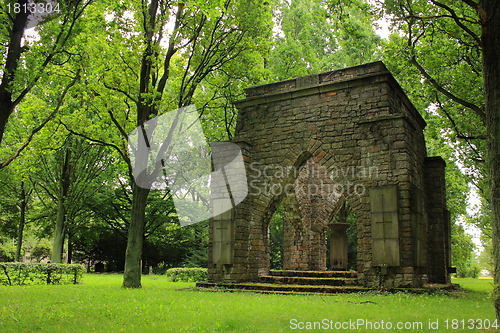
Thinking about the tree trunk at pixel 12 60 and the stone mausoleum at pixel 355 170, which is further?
the stone mausoleum at pixel 355 170

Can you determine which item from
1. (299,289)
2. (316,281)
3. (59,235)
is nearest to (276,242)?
(59,235)

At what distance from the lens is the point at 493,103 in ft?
15.9

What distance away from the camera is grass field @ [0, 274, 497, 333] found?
18.2 feet

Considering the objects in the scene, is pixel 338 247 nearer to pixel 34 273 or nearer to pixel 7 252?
pixel 34 273

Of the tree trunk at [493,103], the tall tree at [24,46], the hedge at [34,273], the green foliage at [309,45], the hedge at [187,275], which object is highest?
the green foliage at [309,45]

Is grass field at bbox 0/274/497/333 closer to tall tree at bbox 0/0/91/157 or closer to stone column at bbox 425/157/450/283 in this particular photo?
tall tree at bbox 0/0/91/157

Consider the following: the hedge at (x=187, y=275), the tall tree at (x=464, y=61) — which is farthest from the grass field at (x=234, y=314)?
the hedge at (x=187, y=275)

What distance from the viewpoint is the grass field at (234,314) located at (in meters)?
5.54

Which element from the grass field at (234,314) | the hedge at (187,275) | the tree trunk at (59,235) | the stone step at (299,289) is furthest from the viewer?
the hedge at (187,275)

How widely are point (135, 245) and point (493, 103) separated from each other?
1014 centimetres

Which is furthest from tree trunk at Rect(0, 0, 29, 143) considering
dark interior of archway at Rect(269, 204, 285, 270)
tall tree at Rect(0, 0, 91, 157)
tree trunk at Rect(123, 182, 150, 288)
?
dark interior of archway at Rect(269, 204, 285, 270)

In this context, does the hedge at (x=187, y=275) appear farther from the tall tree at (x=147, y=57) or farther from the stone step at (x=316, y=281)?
the stone step at (x=316, y=281)

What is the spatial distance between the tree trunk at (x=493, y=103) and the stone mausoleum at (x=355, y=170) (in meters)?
5.22

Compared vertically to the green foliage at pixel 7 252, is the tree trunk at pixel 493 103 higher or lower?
higher
